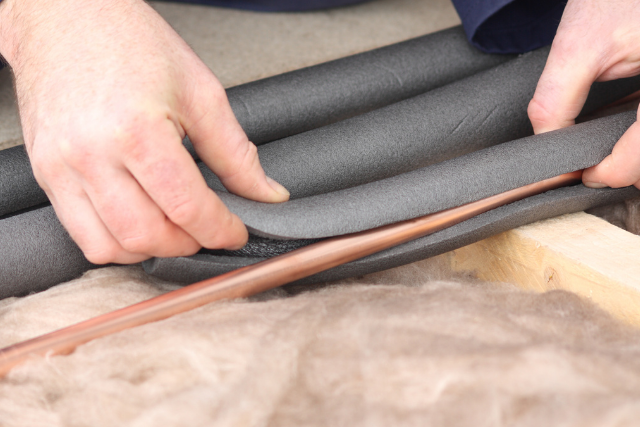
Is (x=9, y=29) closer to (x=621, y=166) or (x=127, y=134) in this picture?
(x=127, y=134)

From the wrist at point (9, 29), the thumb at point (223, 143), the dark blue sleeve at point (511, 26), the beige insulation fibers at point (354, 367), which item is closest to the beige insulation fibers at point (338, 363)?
the beige insulation fibers at point (354, 367)

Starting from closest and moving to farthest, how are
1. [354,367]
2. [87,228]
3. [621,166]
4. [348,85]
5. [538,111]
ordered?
[354,367] → [87,228] → [621,166] → [538,111] → [348,85]

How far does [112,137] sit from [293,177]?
258 mm

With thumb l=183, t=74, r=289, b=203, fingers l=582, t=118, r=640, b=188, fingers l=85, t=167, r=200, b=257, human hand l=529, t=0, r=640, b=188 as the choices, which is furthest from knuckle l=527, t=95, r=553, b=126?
fingers l=85, t=167, r=200, b=257

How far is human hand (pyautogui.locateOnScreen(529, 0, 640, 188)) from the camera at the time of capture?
0.70 m

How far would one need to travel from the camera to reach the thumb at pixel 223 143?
51cm

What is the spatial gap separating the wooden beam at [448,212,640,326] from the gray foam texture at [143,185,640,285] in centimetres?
3

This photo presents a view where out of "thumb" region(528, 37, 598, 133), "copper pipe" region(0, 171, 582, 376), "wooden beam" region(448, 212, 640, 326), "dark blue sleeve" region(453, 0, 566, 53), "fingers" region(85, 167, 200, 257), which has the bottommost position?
"wooden beam" region(448, 212, 640, 326)

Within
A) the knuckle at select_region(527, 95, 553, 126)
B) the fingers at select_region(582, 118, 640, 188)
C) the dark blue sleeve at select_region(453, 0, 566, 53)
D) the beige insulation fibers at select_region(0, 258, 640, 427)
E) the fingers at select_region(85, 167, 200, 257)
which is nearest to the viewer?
the beige insulation fibers at select_region(0, 258, 640, 427)

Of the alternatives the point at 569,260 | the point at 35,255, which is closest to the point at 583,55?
the point at 569,260

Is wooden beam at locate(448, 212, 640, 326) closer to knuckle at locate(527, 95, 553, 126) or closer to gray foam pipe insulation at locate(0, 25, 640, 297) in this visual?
gray foam pipe insulation at locate(0, 25, 640, 297)

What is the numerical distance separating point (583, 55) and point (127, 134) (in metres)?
0.62

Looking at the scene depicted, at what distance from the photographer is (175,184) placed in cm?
46

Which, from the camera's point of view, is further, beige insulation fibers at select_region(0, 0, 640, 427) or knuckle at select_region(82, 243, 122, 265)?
knuckle at select_region(82, 243, 122, 265)
